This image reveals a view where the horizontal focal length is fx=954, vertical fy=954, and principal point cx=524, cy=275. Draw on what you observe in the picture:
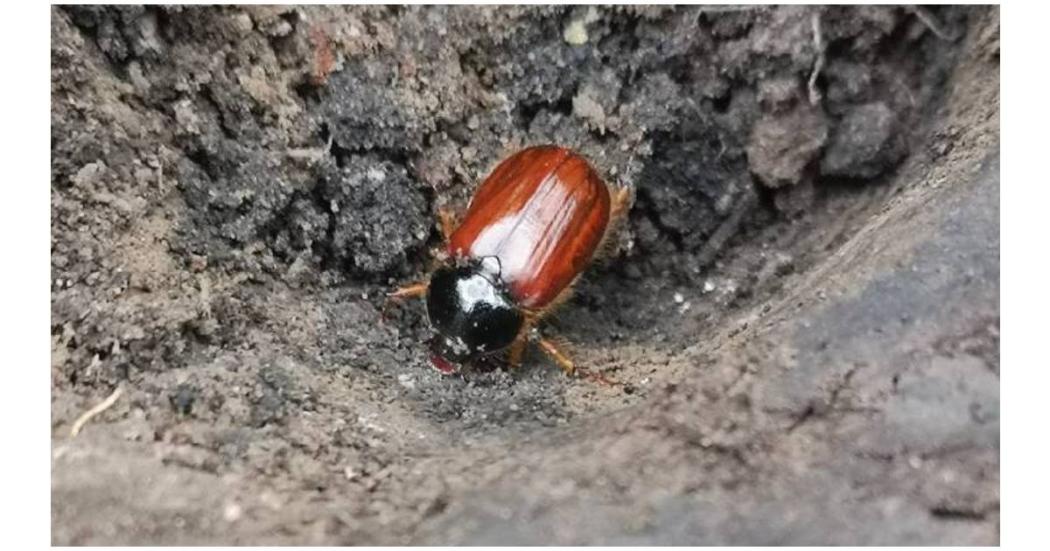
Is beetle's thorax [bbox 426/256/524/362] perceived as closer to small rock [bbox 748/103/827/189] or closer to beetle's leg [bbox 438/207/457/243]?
beetle's leg [bbox 438/207/457/243]

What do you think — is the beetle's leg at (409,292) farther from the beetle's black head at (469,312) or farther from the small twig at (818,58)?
the small twig at (818,58)

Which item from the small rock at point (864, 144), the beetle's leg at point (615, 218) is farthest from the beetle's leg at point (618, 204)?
A: the small rock at point (864, 144)

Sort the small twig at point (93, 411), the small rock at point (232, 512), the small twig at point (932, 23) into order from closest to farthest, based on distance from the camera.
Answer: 1. the small rock at point (232, 512)
2. the small twig at point (93, 411)
3. the small twig at point (932, 23)

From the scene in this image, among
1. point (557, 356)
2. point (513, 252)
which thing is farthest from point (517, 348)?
point (513, 252)

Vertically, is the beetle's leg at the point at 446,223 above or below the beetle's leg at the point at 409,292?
above

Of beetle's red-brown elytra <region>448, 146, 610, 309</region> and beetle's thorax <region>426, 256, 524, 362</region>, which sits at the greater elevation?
beetle's red-brown elytra <region>448, 146, 610, 309</region>

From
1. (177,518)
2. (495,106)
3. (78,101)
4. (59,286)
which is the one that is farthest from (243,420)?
(495,106)

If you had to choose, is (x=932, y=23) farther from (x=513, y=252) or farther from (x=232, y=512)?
(x=232, y=512)

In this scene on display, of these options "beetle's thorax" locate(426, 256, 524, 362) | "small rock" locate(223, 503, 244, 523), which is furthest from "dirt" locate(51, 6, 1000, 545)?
"beetle's thorax" locate(426, 256, 524, 362)
